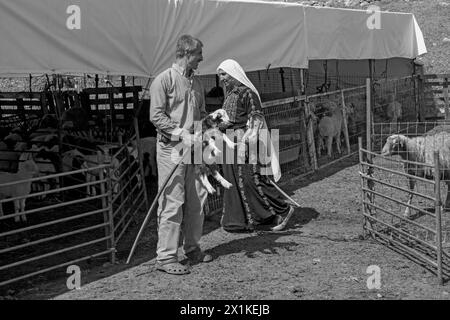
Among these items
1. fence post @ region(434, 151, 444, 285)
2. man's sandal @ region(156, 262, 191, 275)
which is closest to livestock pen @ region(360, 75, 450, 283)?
fence post @ region(434, 151, 444, 285)

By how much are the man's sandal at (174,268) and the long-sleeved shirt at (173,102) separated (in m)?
1.12

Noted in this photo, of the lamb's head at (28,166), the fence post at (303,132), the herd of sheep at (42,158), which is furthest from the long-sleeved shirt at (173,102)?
the fence post at (303,132)

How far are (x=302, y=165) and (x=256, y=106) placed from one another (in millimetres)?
3873

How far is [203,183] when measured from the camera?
17.6 feet

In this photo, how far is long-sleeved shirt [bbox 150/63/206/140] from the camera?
500cm

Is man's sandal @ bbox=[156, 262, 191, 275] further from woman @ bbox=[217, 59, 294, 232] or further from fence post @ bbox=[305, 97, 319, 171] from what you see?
fence post @ bbox=[305, 97, 319, 171]

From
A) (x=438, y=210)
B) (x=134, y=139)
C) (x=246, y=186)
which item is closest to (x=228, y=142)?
(x=246, y=186)

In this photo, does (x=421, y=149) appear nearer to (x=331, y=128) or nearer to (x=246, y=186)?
(x=246, y=186)

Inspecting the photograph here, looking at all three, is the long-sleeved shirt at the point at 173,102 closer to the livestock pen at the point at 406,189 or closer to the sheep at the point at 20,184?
the livestock pen at the point at 406,189

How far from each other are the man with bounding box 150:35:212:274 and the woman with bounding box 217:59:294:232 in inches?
49.6

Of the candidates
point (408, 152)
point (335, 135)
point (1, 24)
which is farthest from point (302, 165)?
point (1, 24)

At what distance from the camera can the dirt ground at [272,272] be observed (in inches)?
191

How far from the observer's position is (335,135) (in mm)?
11977
